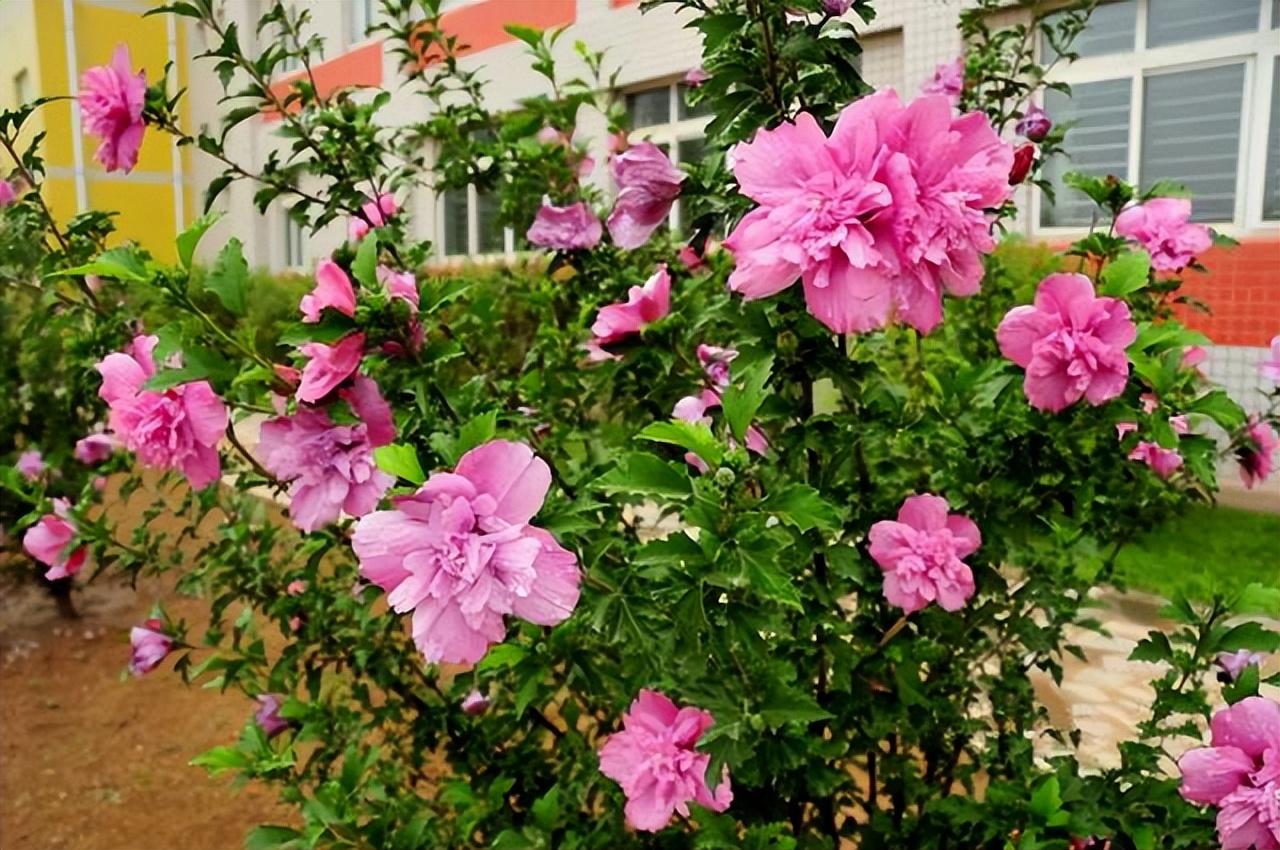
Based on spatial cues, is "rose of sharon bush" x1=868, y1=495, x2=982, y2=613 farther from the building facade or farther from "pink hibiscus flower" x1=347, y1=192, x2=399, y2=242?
the building facade

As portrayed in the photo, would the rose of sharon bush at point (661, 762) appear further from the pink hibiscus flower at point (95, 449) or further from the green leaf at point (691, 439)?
the pink hibiscus flower at point (95, 449)

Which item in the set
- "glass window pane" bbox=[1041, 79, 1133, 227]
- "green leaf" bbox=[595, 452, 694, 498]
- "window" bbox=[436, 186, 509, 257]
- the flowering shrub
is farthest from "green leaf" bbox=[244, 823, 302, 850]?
"glass window pane" bbox=[1041, 79, 1133, 227]

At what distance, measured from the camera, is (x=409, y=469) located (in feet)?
1.65

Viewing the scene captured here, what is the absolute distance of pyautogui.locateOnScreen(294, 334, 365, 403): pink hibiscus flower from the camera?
572 mm

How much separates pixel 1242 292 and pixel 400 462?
100 cm

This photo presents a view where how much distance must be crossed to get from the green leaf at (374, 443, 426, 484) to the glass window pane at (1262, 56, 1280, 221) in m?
0.92

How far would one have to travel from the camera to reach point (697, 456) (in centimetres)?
69

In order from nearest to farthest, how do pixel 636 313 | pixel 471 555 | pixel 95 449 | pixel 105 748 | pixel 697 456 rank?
pixel 471 555
pixel 697 456
pixel 636 313
pixel 95 449
pixel 105 748

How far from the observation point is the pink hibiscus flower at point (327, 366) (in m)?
0.57

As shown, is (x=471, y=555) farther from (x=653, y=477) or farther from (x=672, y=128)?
(x=672, y=128)

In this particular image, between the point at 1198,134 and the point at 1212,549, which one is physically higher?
the point at 1198,134

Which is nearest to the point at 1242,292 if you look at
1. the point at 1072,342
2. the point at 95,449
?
the point at 1072,342

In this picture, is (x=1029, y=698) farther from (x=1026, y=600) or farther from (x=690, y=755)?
(x=690, y=755)

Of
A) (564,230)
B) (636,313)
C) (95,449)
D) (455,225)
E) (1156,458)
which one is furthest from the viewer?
(95,449)
